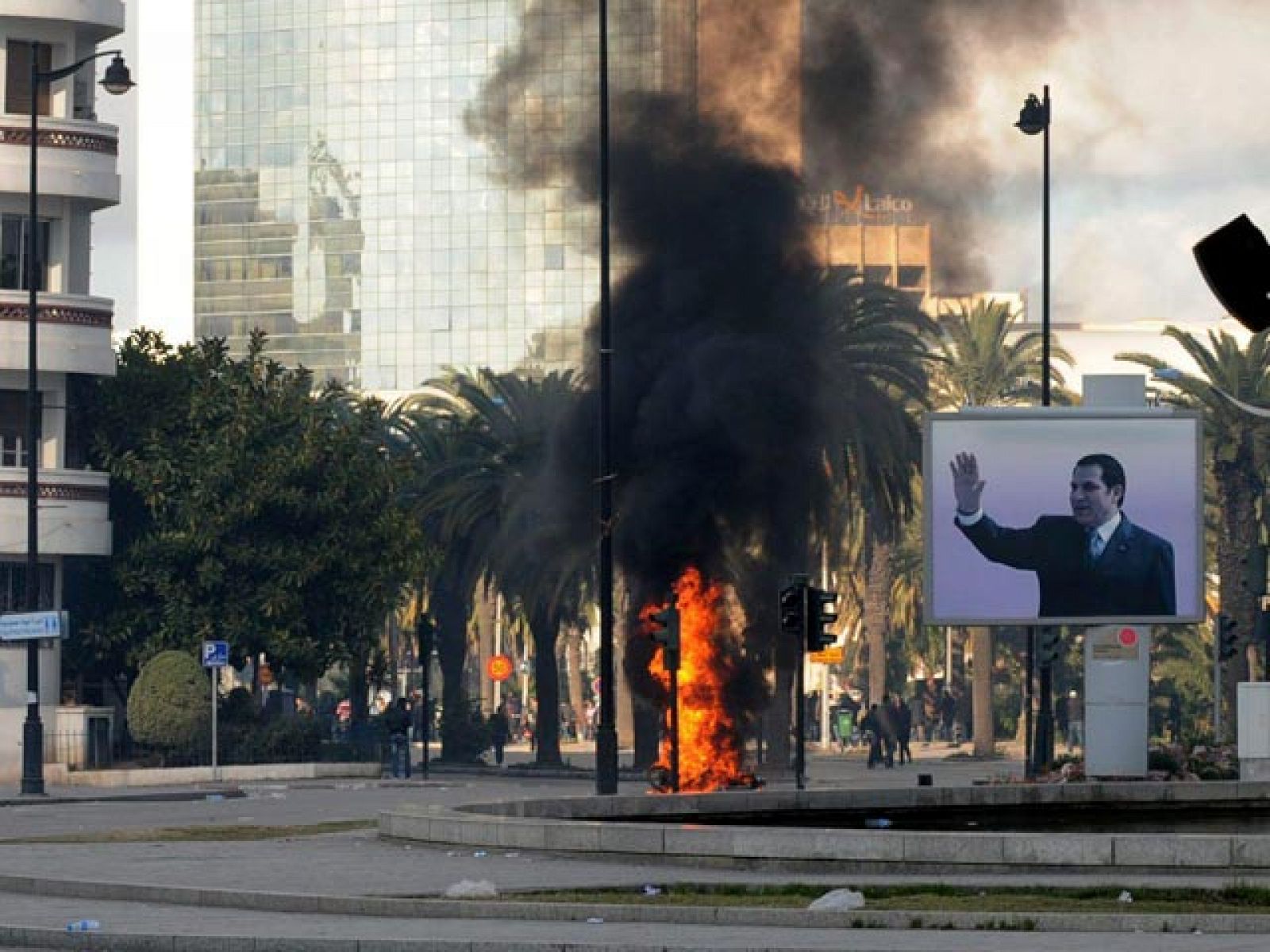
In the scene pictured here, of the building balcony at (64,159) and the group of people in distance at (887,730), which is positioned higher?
the building balcony at (64,159)

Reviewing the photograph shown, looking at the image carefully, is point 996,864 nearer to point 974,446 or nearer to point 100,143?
point 974,446

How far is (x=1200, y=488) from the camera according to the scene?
173ft

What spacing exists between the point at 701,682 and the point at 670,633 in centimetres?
561

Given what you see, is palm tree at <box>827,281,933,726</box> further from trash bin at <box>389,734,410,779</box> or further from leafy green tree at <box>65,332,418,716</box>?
trash bin at <box>389,734,410,779</box>

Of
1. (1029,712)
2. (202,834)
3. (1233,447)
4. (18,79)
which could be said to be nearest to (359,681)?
(18,79)

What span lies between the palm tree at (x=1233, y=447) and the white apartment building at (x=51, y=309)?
26644 millimetres

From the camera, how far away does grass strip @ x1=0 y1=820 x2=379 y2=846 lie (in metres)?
34.0

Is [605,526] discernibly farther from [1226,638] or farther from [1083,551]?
[1226,638]

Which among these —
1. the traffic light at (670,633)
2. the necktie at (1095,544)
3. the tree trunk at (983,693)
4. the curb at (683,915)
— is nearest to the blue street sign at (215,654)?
the traffic light at (670,633)

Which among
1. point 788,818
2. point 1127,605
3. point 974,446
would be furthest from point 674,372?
point 788,818

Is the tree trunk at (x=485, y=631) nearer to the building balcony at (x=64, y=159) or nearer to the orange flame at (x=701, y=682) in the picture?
the building balcony at (x=64, y=159)

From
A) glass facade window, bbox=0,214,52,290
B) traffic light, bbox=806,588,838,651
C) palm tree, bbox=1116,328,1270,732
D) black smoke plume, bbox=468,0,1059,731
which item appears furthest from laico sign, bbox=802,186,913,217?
palm tree, bbox=1116,328,1270,732

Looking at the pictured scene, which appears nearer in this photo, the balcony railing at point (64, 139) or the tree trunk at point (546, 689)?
the balcony railing at point (64, 139)

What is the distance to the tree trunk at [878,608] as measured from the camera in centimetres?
9050
